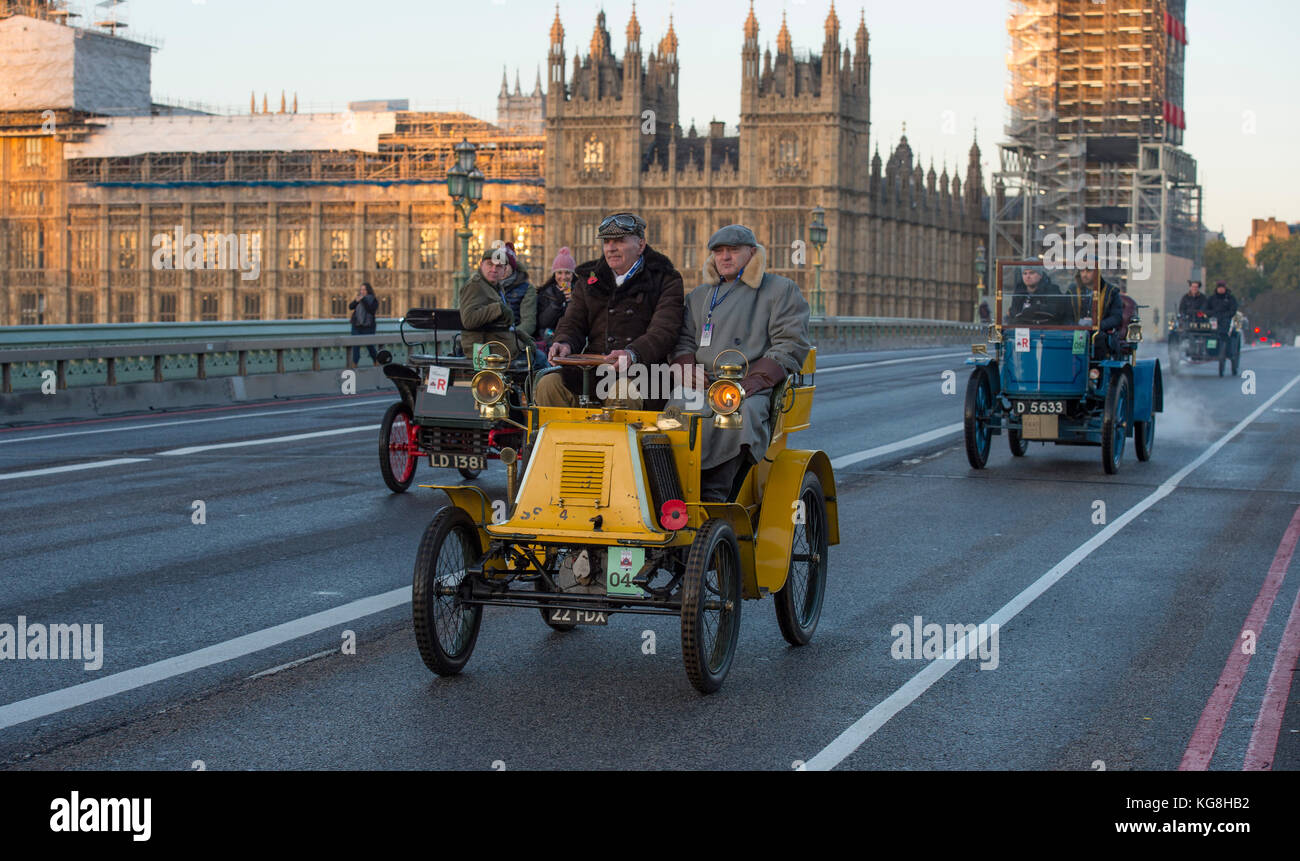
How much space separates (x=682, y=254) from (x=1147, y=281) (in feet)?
91.8

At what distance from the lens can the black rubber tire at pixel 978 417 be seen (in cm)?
1520

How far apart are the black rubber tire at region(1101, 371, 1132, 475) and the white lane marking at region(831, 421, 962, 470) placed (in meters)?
2.45

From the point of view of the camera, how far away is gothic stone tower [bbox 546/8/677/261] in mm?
102375

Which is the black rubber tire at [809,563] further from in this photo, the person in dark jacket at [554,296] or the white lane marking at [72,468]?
the white lane marking at [72,468]

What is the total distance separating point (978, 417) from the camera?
50.9 feet

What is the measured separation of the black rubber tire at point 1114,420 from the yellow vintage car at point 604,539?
27.6ft

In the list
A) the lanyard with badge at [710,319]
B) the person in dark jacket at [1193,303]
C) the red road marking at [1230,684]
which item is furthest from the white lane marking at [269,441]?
the person in dark jacket at [1193,303]

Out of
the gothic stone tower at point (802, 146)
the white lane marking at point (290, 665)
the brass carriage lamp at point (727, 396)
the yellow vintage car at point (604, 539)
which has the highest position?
the gothic stone tower at point (802, 146)

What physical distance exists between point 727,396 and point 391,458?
7.04m
